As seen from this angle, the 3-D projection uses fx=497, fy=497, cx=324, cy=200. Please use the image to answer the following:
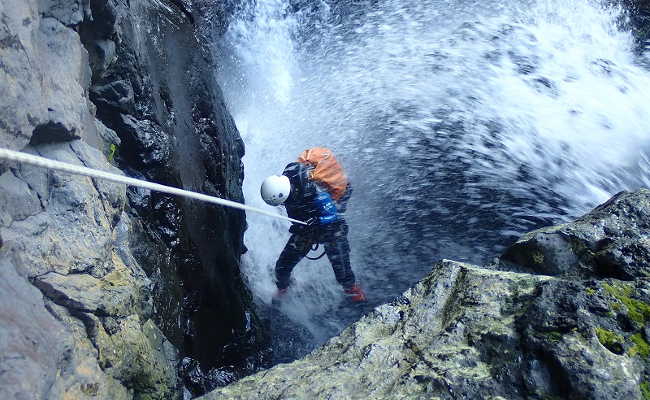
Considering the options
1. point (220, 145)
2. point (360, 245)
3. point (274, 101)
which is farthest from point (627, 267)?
point (274, 101)

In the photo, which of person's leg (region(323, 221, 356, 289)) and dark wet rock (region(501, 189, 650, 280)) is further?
person's leg (region(323, 221, 356, 289))

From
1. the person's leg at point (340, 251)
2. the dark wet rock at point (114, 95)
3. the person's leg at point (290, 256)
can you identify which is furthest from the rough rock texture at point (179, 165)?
the person's leg at point (340, 251)

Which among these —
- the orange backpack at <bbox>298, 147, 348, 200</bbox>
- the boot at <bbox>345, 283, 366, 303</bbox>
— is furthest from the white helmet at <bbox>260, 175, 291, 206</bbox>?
the boot at <bbox>345, 283, 366, 303</bbox>

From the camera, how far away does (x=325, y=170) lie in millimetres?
6047

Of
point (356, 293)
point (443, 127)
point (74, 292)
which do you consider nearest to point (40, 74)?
point (74, 292)

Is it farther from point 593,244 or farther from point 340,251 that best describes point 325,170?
point 593,244

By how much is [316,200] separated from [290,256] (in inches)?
44.2

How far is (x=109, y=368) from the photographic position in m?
2.44

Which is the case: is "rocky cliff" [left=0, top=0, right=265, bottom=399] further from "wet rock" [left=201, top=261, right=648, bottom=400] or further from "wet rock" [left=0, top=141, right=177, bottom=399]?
"wet rock" [left=201, top=261, right=648, bottom=400]

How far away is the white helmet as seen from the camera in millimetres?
5656

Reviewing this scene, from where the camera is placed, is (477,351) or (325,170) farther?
(325,170)

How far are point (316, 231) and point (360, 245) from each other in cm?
185

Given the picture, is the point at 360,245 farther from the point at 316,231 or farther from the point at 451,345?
the point at 451,345

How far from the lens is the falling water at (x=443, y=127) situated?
285 inches
